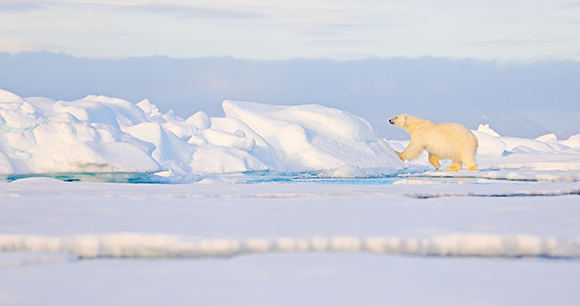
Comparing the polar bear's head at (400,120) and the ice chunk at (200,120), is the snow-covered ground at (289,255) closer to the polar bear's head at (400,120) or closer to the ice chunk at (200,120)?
the polar bear's head at (400,120)

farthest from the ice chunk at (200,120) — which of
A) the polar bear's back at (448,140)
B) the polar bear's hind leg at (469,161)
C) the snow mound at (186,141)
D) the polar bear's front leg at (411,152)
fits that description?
the polar bear's hind leg at (469,161)

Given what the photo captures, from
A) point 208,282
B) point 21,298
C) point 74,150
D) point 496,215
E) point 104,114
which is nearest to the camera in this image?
point 21,298

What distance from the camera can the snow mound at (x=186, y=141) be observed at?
422 inches

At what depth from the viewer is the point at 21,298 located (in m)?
1.70

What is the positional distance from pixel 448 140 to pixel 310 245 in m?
10.1

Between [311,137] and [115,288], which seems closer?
[115,288]

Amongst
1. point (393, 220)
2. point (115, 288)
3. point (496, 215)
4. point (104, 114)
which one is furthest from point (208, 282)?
point (104, 114)

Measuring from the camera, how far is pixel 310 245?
2373 millimetres

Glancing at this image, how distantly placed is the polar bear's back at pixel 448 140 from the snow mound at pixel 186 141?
2.35 metres

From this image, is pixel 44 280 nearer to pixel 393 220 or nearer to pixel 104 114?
pixel 393 220

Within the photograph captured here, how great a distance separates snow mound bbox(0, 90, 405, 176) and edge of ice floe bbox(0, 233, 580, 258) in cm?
814

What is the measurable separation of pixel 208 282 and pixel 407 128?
1148 cm

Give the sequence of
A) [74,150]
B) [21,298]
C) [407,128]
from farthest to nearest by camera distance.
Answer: [407,128], [74,150], [21,298]

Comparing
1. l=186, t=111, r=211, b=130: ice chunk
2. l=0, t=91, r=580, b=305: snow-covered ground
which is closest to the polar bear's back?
l=0, t=91, r=580, b=305: snow-covered ground
